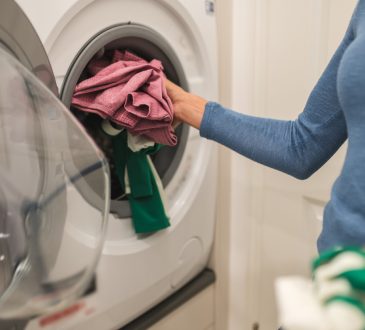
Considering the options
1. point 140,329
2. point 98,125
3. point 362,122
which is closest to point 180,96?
point 98,125

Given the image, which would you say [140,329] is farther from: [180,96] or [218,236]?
[180,96]

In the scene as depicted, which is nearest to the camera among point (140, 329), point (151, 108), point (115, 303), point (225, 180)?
point (151, 108)

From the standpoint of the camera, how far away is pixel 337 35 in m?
0.96

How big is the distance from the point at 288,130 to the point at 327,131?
0.07 metres

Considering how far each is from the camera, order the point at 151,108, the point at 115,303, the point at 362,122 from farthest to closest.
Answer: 1. the point at 115,303
2. the point at 151,108
3. the point at 362,122

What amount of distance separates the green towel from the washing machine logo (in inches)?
14.2

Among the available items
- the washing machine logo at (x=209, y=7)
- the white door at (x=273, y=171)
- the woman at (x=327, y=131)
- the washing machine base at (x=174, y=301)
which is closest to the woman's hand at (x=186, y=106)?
the woman at (x=327, y=131)

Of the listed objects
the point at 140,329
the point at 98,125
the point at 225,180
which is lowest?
the point at 140,329


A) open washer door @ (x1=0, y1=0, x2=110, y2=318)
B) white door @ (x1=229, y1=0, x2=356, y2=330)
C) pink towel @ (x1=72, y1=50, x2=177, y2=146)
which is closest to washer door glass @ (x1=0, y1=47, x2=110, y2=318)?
open washer door @ (x1=0, y1=0, x2=110, y2=318)

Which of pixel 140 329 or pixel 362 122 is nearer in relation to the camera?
pixel 362 122

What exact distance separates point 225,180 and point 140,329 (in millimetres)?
474

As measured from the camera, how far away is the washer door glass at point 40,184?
2.01ft

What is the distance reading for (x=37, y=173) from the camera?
0.66m

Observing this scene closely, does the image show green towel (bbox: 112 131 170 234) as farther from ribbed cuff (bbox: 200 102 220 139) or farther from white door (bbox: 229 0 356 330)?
white door (bbox: 229 0 356 330)
